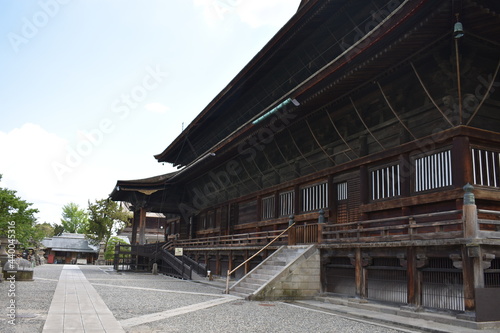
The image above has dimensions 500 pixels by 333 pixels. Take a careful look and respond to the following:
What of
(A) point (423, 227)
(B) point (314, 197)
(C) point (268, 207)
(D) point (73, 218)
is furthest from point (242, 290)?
(D) point (73, 218)

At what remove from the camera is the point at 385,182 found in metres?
13.6

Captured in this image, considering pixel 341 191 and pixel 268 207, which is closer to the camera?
pixel 341 191

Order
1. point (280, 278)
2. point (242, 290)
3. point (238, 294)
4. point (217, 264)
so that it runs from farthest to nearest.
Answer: point (217, 264), point (242, 290), point (238, 294), point (280, 278)

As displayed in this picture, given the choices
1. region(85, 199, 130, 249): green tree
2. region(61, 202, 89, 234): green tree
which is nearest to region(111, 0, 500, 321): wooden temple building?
region(85, 199, 130, 249): green tree

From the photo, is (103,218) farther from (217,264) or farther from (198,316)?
(198,316)

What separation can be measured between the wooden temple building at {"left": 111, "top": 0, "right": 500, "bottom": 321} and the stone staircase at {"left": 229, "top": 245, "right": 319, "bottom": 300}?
0.24 ft

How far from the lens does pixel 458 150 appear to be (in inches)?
428

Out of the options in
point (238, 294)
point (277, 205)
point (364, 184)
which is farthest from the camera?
point (277, 205)

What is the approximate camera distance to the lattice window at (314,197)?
55.7 ft

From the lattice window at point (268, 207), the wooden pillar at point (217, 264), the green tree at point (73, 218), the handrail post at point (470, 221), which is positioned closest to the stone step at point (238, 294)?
the lattice window at point (268, 207)

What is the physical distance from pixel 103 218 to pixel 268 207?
4637 cm

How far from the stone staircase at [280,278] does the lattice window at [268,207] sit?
231 inches

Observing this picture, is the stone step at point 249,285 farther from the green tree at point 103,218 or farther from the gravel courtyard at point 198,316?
the green tree at point 103,218

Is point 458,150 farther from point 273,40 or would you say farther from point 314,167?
point 273,40
